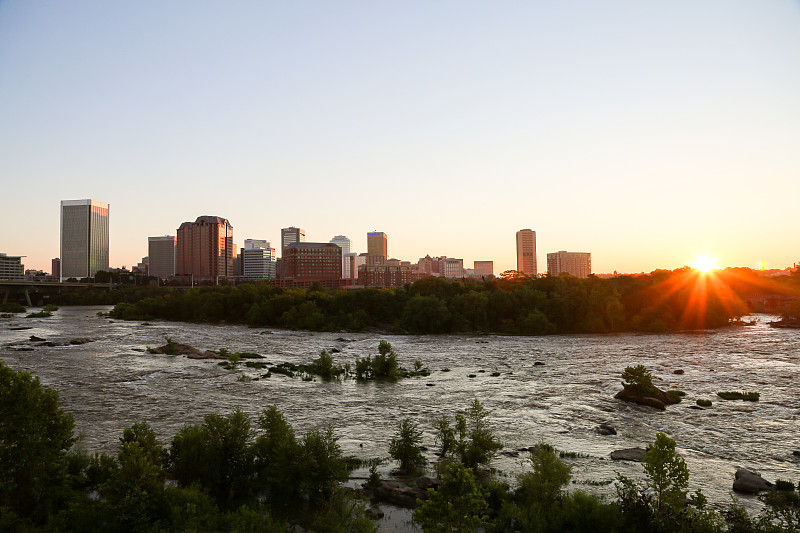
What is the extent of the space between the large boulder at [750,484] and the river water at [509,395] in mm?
423

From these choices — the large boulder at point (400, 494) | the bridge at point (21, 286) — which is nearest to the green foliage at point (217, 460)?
the large boulder at point (400, 494)

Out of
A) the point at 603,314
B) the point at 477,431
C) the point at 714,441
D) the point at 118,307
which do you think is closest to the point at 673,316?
the point at 603,314

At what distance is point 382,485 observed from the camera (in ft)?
62.1

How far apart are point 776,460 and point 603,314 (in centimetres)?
6759

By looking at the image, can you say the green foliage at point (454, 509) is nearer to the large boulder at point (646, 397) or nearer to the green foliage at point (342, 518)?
the green foliage at point (342, 518)

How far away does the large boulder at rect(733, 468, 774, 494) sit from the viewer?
1884 centimetres

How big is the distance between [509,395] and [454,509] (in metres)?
24.1

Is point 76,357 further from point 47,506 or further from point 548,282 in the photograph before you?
point 548,282

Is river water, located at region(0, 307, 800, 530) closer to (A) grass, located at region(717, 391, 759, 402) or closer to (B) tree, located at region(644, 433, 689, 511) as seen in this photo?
(A) grass, located at region(717, 391, 759, 402)

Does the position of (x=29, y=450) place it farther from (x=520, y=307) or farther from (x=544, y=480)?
(x=520, y=307)

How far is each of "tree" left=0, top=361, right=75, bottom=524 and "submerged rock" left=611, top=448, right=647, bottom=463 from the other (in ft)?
70.9

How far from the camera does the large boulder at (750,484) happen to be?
18.8 meters

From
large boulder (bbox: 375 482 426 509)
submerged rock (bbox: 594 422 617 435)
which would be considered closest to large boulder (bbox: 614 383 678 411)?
submerged rock (bbox: 594 422 617 435)

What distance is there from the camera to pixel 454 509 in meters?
13.1
